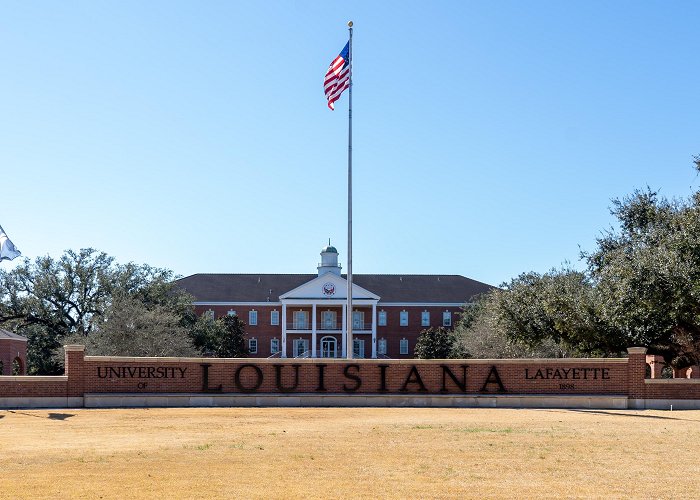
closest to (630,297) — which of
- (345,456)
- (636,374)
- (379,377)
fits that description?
(636,374)

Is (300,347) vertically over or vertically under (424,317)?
under

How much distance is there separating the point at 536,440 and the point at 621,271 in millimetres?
13257

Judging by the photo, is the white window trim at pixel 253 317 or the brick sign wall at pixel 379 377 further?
the white window trim at pixel 253 317

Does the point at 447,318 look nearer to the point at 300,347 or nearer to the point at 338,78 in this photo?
the point at 300,347

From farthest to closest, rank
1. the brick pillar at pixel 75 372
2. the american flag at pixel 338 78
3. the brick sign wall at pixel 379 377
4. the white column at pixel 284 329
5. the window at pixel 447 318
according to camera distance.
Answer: the window at pixel 447 318, the white column at pixel 284 329, the american flag at pixel 338 78, the brick sign wall at pixel 379 377, the brick pillar at pixel 75 372

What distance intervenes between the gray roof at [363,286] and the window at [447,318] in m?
1.19

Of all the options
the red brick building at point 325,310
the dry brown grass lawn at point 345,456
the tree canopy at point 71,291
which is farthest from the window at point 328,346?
the dry brown grass lawn at point 345,456

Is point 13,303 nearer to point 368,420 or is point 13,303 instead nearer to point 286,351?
point 286,351

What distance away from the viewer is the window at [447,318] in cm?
9044

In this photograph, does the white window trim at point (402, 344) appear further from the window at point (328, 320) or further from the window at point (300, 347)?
the window at point (300, 347)

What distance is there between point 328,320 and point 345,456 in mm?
73594

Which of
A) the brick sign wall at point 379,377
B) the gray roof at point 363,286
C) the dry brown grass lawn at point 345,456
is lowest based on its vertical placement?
the dry brown grass lawn at point 345,456

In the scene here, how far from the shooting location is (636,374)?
92.2 ft

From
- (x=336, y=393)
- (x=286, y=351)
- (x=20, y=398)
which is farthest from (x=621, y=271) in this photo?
(x=286, y=351)
